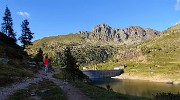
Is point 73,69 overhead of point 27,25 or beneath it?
beneath

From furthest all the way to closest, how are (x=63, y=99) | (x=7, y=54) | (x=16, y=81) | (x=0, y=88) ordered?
(x=7, y=54) → (x=16, y=81) → (x=0, y=88) → (x=63, y=99)

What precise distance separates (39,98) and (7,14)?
104031 mm

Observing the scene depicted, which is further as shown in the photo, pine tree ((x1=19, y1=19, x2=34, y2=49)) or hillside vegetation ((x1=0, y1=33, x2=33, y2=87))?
pine tree ((x1=19, y1=19, x2=34, y2=49))

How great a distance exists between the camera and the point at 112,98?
28.6 metres

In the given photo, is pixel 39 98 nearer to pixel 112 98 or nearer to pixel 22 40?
pixel 112 98

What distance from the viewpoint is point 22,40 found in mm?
121375

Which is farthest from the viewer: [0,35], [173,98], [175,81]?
[175,81]

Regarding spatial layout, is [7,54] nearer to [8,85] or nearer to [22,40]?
[8,85]

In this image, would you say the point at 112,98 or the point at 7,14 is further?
the point at 7,14

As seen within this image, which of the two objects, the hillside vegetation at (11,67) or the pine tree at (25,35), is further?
the pine tree at (25,35)

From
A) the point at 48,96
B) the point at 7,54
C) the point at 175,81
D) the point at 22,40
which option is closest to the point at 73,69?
the point at 7,54

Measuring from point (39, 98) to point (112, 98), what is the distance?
277 inches

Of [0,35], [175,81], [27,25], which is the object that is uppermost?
[27,25]

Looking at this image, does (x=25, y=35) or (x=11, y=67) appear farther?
(x=25, y=35)
